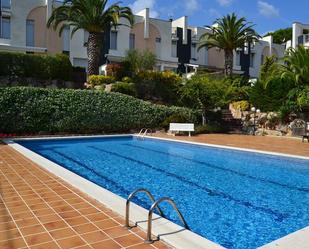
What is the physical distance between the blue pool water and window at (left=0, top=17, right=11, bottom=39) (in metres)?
20.2

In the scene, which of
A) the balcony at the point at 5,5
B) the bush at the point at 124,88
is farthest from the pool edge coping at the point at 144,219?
the balcony at the point at 5,5

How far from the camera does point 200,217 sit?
6.30 meters

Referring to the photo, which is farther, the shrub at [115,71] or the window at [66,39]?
the window at [66,39]

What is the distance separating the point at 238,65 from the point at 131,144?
33.4 metres

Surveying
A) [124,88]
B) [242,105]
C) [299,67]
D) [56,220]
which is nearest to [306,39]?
[242,105]

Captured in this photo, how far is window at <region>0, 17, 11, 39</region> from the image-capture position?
31359mm

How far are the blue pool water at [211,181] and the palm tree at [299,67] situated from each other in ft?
33.3

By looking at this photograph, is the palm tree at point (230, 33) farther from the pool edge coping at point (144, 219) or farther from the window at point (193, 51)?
the pool edge coping at point (144, 219)

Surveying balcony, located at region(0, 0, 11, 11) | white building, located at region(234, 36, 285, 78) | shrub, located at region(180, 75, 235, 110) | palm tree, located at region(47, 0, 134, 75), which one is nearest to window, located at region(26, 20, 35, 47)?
balcony, located at region(0, 0, 11, 11)

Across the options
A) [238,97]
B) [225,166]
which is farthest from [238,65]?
[225,166]

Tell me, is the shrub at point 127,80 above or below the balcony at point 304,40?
below

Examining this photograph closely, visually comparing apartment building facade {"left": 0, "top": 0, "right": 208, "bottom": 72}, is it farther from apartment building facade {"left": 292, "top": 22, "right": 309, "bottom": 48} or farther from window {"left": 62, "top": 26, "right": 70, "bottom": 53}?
apartment building facade {"left": 292, "top": 22, "right": 309, "bottom": 48}

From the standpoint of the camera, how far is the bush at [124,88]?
75.0ft

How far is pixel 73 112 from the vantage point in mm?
18719
